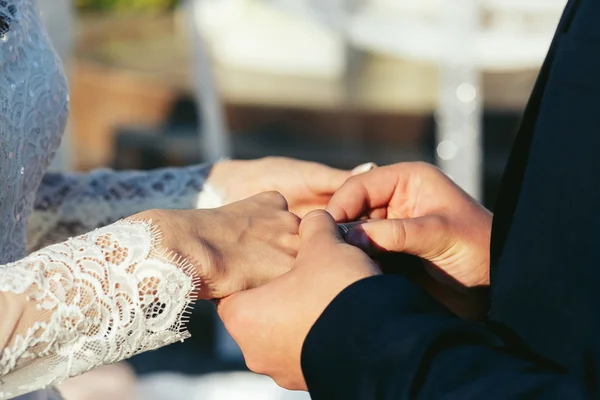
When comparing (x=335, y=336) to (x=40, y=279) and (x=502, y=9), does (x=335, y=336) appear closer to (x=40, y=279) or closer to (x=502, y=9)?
(x=40, y=279)

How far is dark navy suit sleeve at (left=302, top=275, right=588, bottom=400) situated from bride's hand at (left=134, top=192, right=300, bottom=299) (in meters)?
0.16

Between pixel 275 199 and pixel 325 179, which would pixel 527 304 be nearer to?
pixel 275 199

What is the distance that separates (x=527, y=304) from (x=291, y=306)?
0.75ft

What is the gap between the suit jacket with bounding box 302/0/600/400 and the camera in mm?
683

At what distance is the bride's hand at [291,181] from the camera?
1.22m

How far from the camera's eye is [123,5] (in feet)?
21.5

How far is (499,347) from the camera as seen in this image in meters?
0.75

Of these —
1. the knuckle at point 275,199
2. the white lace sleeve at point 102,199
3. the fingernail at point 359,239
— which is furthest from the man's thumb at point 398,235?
the white lace sleeve at point 102,199

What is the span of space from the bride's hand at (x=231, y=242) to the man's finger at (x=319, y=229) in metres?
0.03

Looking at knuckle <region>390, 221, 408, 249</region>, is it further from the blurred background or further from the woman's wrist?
the blurred background

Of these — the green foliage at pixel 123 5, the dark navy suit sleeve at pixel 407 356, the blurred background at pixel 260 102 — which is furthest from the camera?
the green foliage at pixel 123 5

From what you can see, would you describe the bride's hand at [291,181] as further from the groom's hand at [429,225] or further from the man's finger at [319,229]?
the man's finger at [319,229]

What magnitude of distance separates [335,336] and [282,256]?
0.66 feet

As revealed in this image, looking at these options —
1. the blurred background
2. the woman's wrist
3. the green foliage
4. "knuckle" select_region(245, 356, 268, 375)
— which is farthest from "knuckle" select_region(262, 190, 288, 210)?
the green foliage
